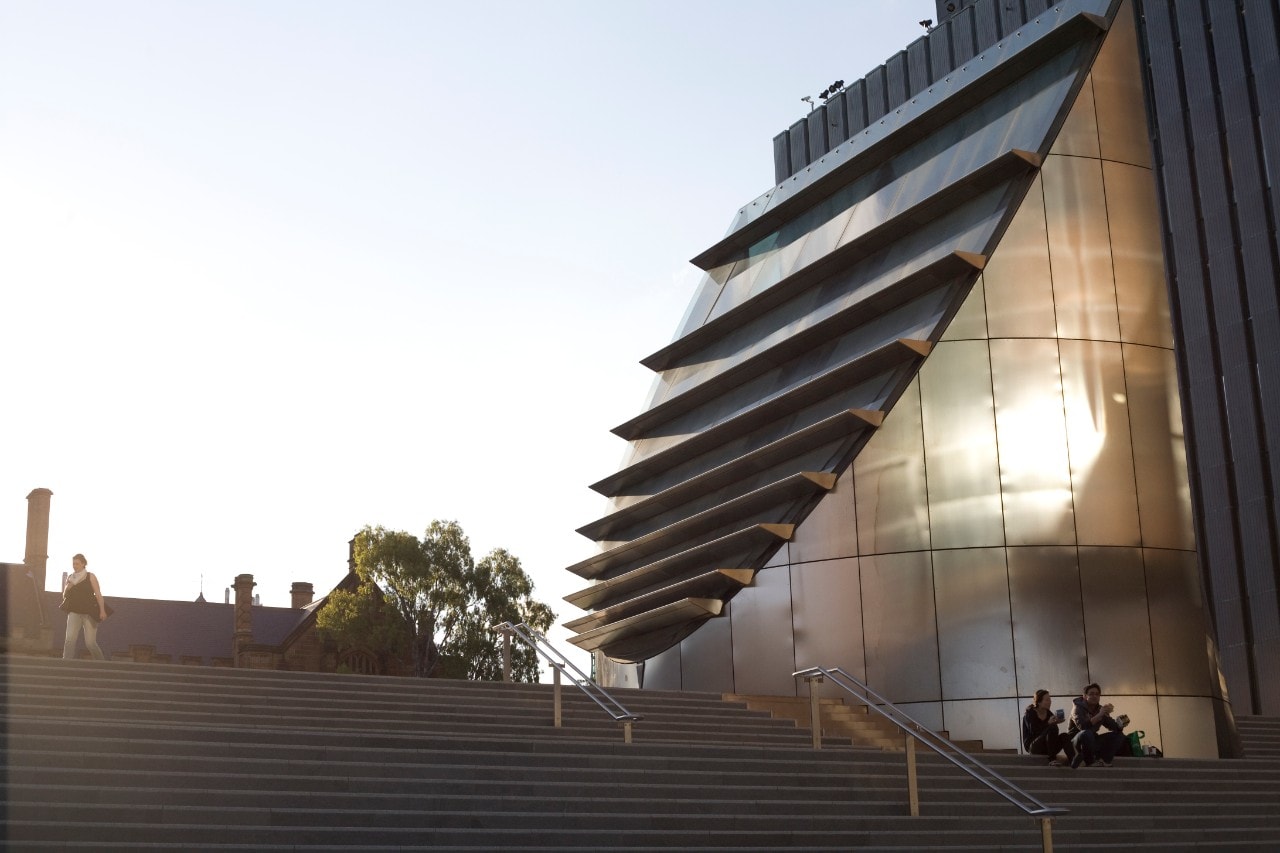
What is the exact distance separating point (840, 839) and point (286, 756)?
14.5 feet

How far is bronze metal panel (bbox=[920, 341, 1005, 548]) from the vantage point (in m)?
19.0

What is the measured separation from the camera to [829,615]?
19672mm

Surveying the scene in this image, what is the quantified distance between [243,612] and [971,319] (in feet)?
178

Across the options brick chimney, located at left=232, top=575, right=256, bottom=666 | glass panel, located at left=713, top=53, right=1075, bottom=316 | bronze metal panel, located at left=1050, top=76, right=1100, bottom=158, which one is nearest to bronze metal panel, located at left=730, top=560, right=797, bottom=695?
glass panel, located at left=713, top=53, right=1075, bottom=316

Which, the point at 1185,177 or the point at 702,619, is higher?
the point at 1185,177

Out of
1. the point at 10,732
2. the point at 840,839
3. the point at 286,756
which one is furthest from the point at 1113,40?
the point at 10,732

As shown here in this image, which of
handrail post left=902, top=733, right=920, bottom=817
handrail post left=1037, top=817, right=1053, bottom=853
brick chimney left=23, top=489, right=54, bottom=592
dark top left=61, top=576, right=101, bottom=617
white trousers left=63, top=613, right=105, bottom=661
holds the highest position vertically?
brick chimney left=23, top=489, right=54, bottom=592

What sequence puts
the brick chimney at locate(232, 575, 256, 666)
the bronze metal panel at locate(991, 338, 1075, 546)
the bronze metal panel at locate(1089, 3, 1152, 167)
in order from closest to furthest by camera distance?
1. the bronze metal panel at locate(991, 338, 1075, 546)
2. the bronze metal panel at locate(1089, 3, 1152, 167)
3. the brick chimney at locate(232, 575, 256, 666)

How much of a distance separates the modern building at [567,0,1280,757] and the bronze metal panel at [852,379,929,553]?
3 cm

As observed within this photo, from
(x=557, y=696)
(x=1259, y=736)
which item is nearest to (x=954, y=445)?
(x=1259, y=736)

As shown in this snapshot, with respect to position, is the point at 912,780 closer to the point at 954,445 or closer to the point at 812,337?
the point at 954,445

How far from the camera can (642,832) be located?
1084cm

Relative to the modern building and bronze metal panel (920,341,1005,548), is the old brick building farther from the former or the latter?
bronze metal panel (920,341,1005,548)

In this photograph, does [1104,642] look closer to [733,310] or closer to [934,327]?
[934,327]
